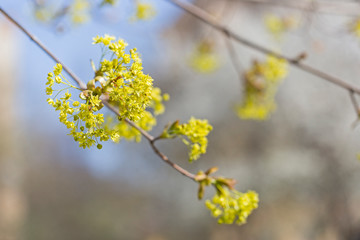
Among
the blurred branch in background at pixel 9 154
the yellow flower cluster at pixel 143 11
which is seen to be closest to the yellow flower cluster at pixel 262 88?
the yellow flower cluster at pixel 143 11

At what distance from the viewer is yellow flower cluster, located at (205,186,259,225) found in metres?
1.10

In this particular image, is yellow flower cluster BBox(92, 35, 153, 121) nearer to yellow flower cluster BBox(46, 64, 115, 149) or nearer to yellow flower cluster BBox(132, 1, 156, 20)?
yellow flower cluster BBox(46, 64, 115, 149)

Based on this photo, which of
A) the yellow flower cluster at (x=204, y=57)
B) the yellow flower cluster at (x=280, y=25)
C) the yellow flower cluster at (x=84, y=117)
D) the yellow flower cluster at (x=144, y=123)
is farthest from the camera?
the yellow flower cluster at (x=204, y=57)

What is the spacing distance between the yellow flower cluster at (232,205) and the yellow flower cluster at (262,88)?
123 cm

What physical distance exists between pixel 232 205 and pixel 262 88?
4.27 feet

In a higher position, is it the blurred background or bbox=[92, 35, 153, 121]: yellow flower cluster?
the blurred background

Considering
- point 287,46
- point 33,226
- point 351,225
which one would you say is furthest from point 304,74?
point 33,226

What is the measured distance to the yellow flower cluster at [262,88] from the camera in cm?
227

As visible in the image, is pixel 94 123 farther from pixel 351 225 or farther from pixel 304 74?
pixel 304 74

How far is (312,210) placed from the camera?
730 cm

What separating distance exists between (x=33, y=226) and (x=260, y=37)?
37.1 feet

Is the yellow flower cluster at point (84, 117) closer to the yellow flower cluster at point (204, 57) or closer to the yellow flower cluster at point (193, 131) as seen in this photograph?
Answer: the yellow flower cluster at point (193, 131)

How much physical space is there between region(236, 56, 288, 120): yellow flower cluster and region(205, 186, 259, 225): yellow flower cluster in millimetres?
1232

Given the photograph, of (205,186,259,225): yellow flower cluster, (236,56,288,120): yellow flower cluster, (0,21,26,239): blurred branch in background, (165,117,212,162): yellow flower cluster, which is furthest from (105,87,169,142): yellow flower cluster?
(0,21,26,239): blurred branch in background
